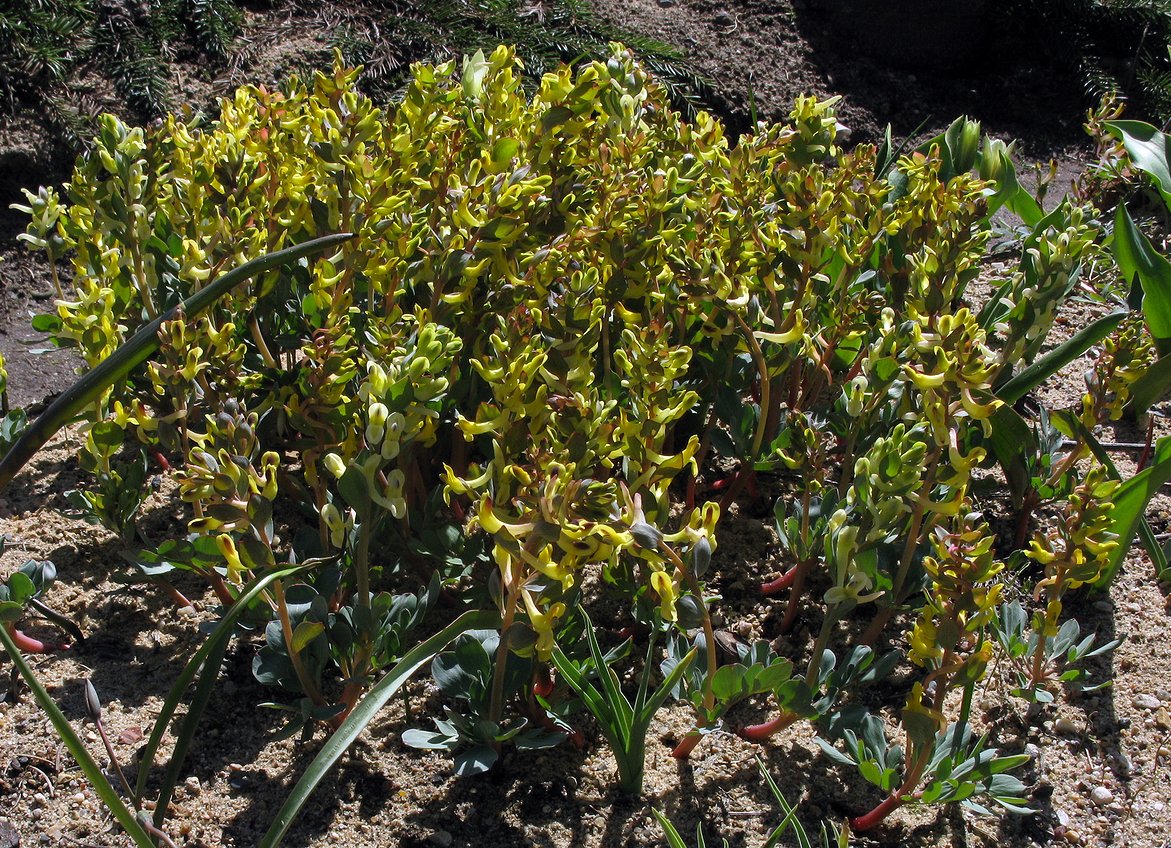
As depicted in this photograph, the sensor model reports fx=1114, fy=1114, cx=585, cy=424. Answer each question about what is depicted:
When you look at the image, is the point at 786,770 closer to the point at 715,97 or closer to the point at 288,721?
the point at 288,721

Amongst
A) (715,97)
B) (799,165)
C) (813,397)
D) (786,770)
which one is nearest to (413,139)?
(799,165)

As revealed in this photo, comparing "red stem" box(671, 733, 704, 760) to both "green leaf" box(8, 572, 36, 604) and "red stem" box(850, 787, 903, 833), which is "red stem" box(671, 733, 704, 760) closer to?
"red stem" box(850, 787, 903, 833)

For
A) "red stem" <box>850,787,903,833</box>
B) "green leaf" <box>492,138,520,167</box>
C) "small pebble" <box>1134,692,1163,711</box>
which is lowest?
"small pebble" <box>1134,692,1163,711</box>

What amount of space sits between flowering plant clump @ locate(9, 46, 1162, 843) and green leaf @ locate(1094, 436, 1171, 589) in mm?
30

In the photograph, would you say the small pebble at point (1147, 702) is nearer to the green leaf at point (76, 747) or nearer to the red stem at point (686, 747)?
the red stem at point (686, 747)

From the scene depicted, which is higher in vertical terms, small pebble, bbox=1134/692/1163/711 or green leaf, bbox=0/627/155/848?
green leaf, bbox=0/627/155/848

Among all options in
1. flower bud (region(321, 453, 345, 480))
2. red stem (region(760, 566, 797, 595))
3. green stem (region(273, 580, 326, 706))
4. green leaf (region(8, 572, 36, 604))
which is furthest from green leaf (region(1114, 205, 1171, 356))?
green leaf (region(8, 572, 36, 604))

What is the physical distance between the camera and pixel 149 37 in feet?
13.9

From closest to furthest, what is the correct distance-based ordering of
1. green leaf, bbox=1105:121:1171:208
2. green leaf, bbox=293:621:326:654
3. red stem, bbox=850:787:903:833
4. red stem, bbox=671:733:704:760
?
green leaf, bbox=293:621:326:654, red stem, bbox=850:787:903:833, red stem, bbox=671:733:704:760, green leaf, bbox=1105:121:1171:208

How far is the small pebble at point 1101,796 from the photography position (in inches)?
80.5

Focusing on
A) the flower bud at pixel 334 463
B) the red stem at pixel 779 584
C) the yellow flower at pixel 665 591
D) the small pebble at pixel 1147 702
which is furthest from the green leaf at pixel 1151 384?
the flower bud at pixel 334 463

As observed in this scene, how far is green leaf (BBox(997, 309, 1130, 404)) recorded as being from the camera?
2.34 m

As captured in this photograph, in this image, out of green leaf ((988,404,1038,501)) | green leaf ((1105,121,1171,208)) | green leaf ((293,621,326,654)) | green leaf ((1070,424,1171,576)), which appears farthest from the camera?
green leaf ((1105,121,1171,208))

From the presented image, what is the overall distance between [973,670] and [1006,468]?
0.88 m
